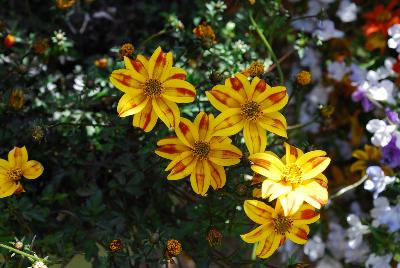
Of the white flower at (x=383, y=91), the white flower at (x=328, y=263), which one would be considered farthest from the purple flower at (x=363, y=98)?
the white flower at (x=328, y=263)

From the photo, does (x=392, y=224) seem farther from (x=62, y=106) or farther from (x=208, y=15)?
(x=62, y=106)

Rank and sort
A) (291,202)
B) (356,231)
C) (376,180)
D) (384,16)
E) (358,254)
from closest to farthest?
(291,202), (376,180), (356,231), (358,254), (384,16)

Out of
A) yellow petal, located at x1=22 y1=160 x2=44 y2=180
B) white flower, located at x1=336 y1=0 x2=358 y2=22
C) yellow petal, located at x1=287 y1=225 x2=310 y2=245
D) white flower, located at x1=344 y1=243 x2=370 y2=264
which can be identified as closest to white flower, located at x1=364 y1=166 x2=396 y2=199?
white flower, located at x1=344 y1=243 x2=370 y2=264

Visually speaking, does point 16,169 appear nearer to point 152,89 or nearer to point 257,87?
point 152,89

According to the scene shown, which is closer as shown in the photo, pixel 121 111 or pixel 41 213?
pixel 121 111

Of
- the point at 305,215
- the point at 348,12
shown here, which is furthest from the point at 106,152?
the point at 348,12

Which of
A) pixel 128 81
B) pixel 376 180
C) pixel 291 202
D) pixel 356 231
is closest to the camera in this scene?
pixel 291 202

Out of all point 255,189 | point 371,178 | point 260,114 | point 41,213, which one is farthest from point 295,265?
point 41,213
